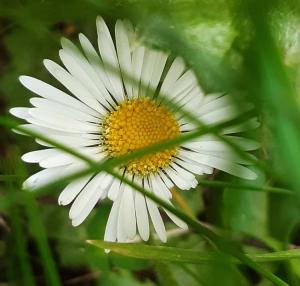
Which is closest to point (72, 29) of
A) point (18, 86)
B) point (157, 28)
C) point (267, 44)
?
point (18, 86)

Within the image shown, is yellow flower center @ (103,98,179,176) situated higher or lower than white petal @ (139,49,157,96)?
lower

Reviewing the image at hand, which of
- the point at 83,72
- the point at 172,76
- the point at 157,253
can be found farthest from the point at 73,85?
the point at 157,253

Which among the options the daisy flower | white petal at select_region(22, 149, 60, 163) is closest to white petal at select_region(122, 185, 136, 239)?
the daisy flower

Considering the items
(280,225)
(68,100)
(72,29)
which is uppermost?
(72,29)

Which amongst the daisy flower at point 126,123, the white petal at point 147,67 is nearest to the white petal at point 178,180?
the daisy flower at point 126,123

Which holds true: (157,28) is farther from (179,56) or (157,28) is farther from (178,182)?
(178,182)

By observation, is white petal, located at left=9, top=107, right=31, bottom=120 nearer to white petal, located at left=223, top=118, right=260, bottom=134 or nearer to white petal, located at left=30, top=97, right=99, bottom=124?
white petal, located at left=30, top=97, right=99, bottom=124
